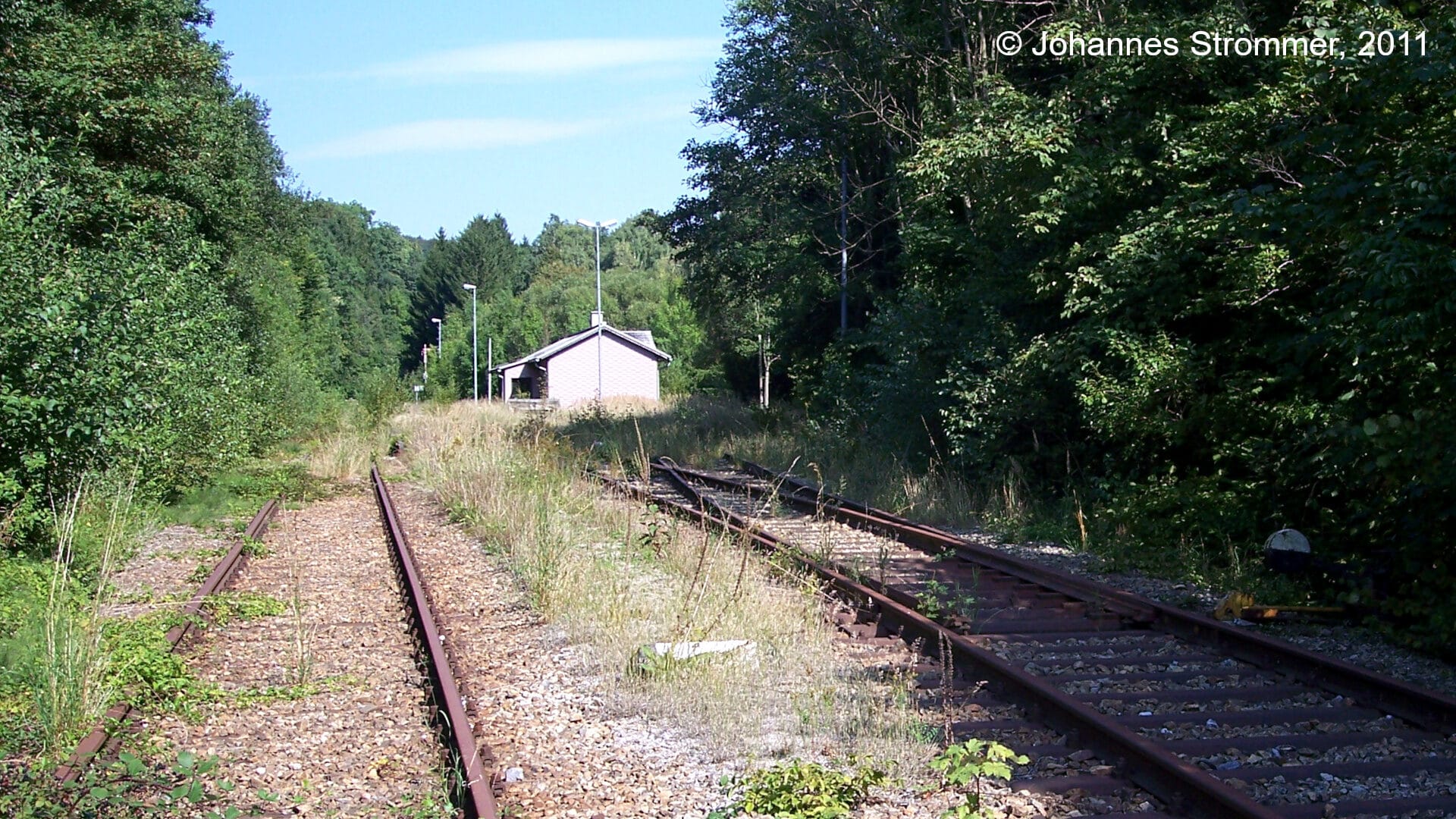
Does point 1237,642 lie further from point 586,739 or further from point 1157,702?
point 586,739

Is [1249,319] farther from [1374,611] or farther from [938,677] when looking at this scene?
[938,677]

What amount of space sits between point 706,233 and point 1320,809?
105 ft

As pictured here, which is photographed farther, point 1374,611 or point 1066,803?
point 1374,611

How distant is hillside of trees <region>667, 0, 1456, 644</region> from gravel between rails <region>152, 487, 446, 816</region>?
6148mm

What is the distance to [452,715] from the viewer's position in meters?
6.20

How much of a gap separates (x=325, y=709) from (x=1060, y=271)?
10.5m

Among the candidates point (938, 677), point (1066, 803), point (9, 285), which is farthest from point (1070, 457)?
point (9, 285)

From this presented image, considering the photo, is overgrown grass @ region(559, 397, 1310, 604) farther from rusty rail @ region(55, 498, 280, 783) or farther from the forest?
rusty rail @ region(55, 498, 280, 783)

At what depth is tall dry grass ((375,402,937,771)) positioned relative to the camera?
609cm

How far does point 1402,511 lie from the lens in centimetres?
850

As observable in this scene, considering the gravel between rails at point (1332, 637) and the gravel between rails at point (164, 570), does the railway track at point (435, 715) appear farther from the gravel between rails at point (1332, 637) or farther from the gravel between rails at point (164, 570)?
the gravel between rails at point (1332, 637)

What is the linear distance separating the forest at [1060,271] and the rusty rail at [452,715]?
3.45 m

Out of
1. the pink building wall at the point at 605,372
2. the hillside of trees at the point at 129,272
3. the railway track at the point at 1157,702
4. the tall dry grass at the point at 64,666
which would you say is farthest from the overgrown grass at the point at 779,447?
the pink building wall at the point at 605,372

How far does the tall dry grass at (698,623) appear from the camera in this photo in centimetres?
609
